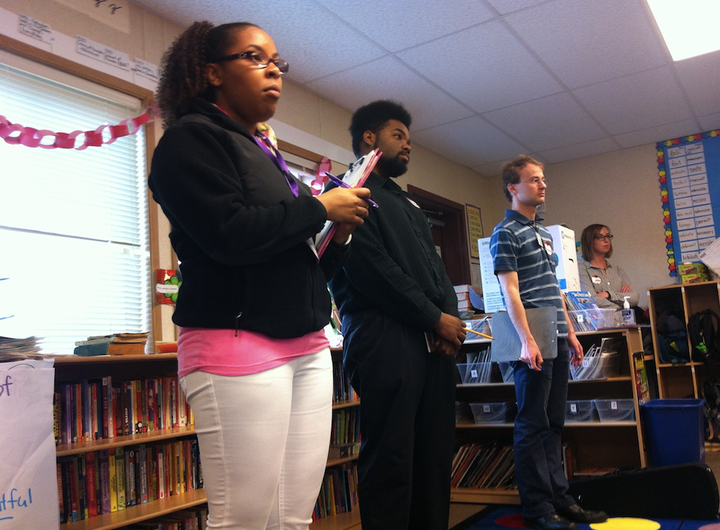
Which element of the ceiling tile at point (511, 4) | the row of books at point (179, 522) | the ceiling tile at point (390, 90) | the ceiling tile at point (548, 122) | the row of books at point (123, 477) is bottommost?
the row of books at point (179, 522)

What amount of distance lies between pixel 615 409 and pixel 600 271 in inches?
70.7

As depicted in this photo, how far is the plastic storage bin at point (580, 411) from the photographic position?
116 inches

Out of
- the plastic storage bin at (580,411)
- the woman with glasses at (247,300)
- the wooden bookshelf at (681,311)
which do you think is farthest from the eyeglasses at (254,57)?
the wooden bookshelf at (681,311)

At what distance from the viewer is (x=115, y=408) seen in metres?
2.11

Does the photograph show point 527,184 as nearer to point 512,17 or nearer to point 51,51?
point 512,17

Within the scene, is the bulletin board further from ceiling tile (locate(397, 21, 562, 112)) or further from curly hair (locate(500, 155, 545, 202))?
curly hair (locate(500, 155, 545, 202))

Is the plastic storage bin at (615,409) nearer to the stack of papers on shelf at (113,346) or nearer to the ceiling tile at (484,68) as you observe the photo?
the ceiling tile at (484,68)

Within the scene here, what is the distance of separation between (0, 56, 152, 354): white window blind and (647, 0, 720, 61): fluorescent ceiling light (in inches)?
105

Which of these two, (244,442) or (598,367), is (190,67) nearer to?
(244,442)

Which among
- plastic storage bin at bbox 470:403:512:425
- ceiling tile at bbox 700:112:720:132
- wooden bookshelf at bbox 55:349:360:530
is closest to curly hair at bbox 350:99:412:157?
wooden bookshelf at bbox 55:349:360:530

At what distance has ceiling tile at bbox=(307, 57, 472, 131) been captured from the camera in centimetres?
360

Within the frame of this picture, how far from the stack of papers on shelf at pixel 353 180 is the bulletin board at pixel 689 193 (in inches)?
179

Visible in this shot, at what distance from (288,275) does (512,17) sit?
2621mm

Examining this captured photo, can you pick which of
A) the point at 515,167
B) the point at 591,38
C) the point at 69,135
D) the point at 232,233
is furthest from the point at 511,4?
the point at 232,233
